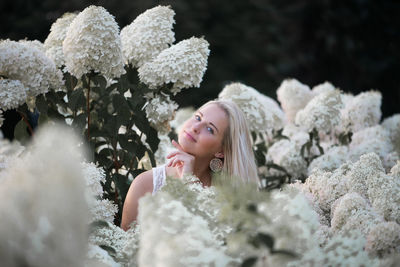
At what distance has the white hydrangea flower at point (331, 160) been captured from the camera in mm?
3447

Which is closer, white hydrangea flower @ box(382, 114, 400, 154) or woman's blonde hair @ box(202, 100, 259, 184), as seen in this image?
woman's blonde hair @ box(202, 100, 259, 184)

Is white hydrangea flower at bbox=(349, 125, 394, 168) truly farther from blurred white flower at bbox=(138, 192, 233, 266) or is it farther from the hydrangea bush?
blurred white flower at bbox=(138, 192, 233, 266)

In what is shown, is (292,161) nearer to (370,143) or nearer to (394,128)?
(370,143)

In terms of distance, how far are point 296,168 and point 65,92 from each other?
64.6 inches

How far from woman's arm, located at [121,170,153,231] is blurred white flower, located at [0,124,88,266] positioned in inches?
45.9

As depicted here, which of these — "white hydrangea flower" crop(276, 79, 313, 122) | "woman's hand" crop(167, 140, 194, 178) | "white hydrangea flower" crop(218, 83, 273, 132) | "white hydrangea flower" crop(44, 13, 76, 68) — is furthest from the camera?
"white hydrangea flower" crop(276, 79, 313, 122)

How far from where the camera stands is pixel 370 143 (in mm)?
3645

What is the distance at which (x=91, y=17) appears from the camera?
7.91 ft

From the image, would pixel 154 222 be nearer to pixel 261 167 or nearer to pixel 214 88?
pixel 261 167

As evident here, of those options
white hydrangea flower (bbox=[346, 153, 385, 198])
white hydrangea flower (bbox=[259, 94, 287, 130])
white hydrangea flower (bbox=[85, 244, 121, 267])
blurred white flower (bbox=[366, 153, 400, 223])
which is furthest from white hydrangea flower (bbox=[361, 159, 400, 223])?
white hydrangea flower (bbox=[259, 94, 287, 130])

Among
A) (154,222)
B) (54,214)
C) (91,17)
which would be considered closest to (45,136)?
(54,214)

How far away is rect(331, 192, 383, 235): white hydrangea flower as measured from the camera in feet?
6.16

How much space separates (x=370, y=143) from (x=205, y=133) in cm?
151

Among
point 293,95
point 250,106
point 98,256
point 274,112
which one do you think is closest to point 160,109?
point 250,106
